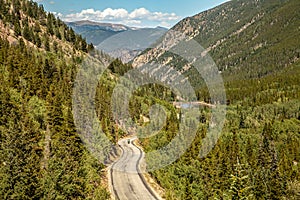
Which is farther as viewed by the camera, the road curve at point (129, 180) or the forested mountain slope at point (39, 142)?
the road curve at point (129, 180)

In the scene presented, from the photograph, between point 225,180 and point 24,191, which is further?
point 225,180

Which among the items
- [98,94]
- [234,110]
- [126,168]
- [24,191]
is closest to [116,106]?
[98,94]

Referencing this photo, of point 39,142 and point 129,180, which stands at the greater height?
point 39,142

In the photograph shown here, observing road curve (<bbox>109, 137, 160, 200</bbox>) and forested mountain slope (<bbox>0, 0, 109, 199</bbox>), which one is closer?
forested mountain slope (<bbox>0, 0, 109, 199</bbox>)

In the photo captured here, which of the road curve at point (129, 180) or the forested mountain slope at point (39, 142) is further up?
the forested mountain slope at point (39, 142)

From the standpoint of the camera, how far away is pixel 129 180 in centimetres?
6166

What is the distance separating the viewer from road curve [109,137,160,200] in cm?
5581

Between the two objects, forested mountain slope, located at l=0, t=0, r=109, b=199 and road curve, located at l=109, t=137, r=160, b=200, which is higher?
forested mountain slope, located at l=0, t=0, r=109, b=199

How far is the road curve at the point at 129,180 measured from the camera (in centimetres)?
5581

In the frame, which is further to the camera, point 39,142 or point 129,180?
point 129,180

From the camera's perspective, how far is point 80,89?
80.7 m

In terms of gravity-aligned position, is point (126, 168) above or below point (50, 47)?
below

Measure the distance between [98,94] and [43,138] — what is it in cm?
3871

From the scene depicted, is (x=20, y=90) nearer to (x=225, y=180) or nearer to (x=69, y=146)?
(x=69, y=146)
